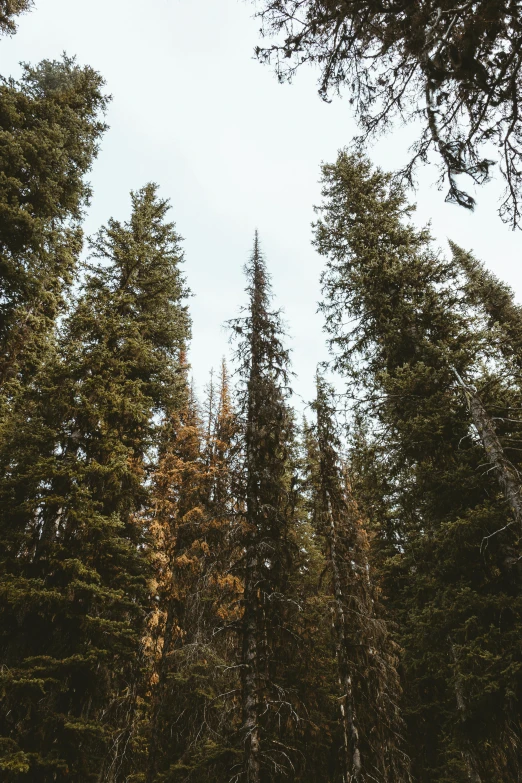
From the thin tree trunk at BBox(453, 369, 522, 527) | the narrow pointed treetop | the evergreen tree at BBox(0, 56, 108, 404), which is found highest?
the narrow pointed treetop

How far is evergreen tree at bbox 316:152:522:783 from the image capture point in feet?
24.3

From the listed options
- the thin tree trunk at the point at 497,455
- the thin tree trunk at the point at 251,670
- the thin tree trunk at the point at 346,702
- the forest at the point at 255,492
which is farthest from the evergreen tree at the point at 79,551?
the thin tree trunk at the point at 497,455

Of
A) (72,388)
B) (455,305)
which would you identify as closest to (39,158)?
(72,388)

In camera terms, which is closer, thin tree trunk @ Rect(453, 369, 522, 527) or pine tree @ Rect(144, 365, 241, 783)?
thin tree trunk @ Rect(453, 369, 522, 527)

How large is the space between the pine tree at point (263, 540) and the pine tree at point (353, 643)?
154 cm

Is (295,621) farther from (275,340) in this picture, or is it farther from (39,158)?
(39,158)

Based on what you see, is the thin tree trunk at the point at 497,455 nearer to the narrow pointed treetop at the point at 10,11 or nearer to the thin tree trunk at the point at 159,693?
the thin tree trunk at the point at 159,693

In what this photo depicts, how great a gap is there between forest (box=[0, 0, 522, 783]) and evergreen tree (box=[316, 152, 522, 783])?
67mm

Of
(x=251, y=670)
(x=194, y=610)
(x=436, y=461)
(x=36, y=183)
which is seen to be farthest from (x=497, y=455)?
(x=36, y=183)

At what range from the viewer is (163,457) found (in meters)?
15.3

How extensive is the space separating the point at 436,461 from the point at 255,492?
4.29 meters

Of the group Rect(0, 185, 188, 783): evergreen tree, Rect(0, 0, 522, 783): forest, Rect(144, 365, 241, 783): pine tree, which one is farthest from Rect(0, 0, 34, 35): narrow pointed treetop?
Rect(144, 365, 241, 783): pine tree

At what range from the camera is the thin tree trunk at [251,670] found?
7.00 metres

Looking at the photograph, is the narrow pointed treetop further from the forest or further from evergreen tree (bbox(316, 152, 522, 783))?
evergreen tree (bbox(316, 152, 522, 783))
